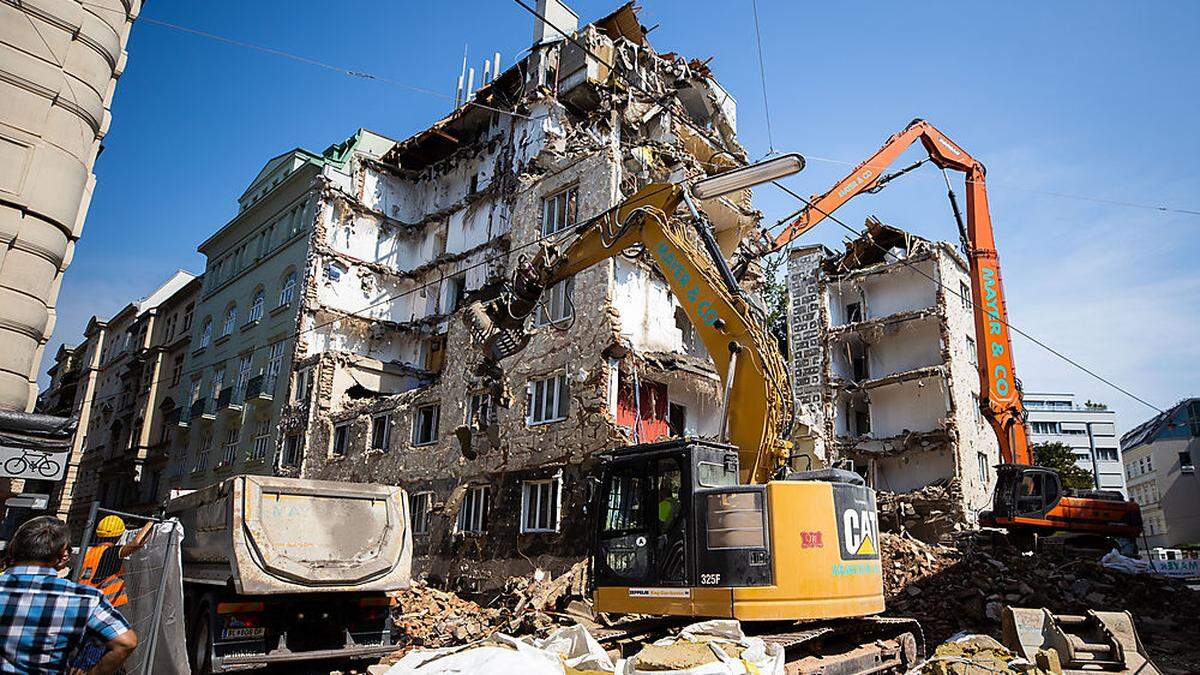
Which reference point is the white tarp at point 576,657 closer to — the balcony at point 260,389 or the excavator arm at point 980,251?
the excavator arm at point 980,251

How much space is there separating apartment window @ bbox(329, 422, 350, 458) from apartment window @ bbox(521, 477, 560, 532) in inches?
380

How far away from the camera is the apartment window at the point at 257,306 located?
3216 cm

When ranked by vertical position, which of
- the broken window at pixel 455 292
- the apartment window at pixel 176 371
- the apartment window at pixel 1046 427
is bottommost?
the apartment window at pixel 176 371

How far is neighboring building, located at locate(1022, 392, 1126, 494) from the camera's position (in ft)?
264

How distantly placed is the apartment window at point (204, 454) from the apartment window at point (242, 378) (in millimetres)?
2879

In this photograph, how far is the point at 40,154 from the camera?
802 centimetres

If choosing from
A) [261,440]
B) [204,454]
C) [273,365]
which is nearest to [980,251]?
[273,365]

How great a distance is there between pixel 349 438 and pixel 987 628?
20.1 m

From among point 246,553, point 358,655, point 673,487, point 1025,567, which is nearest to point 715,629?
point 673,487

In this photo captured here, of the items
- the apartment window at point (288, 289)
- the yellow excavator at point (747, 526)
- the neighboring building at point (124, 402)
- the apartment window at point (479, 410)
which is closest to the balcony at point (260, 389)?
the apartment window at point (288, 289)

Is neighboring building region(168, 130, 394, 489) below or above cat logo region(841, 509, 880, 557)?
above

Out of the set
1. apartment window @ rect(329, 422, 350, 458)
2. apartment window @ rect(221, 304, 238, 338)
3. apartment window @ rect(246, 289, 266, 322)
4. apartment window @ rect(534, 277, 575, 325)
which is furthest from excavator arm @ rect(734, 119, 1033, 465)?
apartment window @ rect(221, 304, 238, 338)

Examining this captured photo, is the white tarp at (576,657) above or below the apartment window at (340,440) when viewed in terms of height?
below

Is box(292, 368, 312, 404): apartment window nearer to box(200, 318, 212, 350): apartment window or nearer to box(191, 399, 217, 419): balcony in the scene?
box(191, 399, 217, 419): balcony
